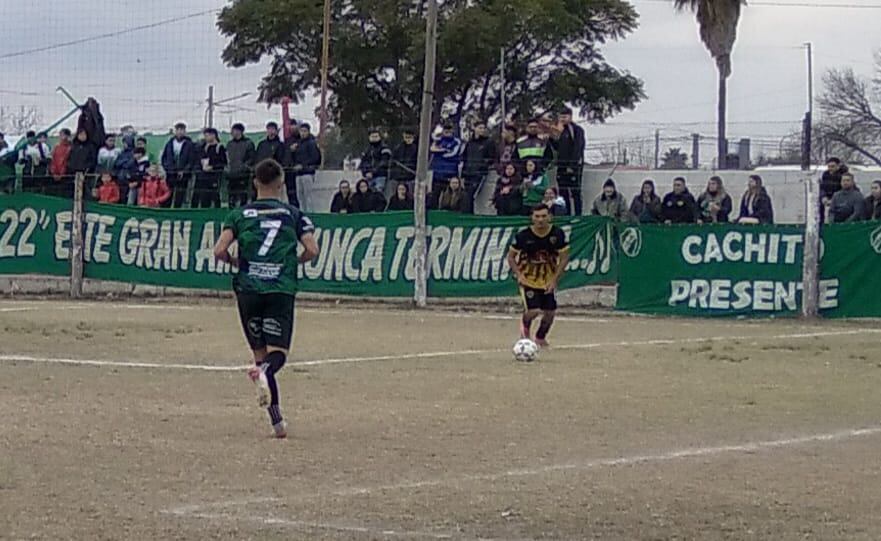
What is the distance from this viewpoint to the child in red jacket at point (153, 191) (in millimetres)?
29531

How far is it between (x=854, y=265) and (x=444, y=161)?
731 cm

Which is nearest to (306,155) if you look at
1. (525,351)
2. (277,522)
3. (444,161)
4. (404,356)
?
(444,161)

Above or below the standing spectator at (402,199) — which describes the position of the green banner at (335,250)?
below

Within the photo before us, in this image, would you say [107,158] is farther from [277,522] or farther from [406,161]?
[277,522]

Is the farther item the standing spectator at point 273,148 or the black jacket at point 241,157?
the black jacket at point 241,157

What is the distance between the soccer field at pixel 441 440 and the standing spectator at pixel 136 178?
9833mm

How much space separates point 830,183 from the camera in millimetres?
25469

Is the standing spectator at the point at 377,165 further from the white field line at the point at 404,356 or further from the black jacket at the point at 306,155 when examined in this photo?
the white field line at the point at 404,356

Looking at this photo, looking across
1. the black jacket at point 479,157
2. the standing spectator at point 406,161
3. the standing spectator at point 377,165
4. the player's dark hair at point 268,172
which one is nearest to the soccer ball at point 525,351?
the player's dark hair at point 268,172

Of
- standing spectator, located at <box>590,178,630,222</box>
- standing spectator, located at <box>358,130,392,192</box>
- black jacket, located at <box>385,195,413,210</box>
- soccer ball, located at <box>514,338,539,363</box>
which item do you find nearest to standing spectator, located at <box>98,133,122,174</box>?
standing spectator, located at <box>358,130,392,192</box>

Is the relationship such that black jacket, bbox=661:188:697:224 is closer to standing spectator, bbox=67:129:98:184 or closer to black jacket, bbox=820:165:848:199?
black jacket, bbox=820:165:848:199

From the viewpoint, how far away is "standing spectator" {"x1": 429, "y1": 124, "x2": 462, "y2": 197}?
27.9 m

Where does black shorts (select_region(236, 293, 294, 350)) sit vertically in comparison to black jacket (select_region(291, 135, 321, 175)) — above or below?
below

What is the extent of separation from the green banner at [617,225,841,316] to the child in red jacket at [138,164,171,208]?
28.4 feet
